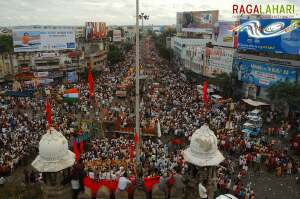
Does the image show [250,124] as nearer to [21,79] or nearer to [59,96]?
[59,96]

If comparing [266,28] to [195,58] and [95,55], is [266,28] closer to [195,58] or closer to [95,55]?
[195,58]

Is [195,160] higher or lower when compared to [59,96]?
higher

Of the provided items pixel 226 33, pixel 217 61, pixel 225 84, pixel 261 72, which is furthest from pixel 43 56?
pixel 261 72

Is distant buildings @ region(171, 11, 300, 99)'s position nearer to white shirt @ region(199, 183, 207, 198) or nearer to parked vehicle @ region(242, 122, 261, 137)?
parked vehicle @ region(242, 122, 261, 137)

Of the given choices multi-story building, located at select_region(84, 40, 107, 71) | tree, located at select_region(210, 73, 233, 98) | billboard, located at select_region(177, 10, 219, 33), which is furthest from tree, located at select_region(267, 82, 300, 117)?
multi-story building, located at select_region(84, 40, 107, 71)

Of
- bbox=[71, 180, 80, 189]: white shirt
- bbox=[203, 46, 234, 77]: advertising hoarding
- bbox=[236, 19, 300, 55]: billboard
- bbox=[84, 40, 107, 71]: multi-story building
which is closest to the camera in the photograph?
bbox=[71, 180, 80, 189]: white shirt

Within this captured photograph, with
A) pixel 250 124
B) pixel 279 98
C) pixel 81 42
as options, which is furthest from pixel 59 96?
pixel 81 42

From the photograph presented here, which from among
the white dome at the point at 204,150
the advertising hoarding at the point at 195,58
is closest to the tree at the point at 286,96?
the advertising hoarding at the point at 195,58
